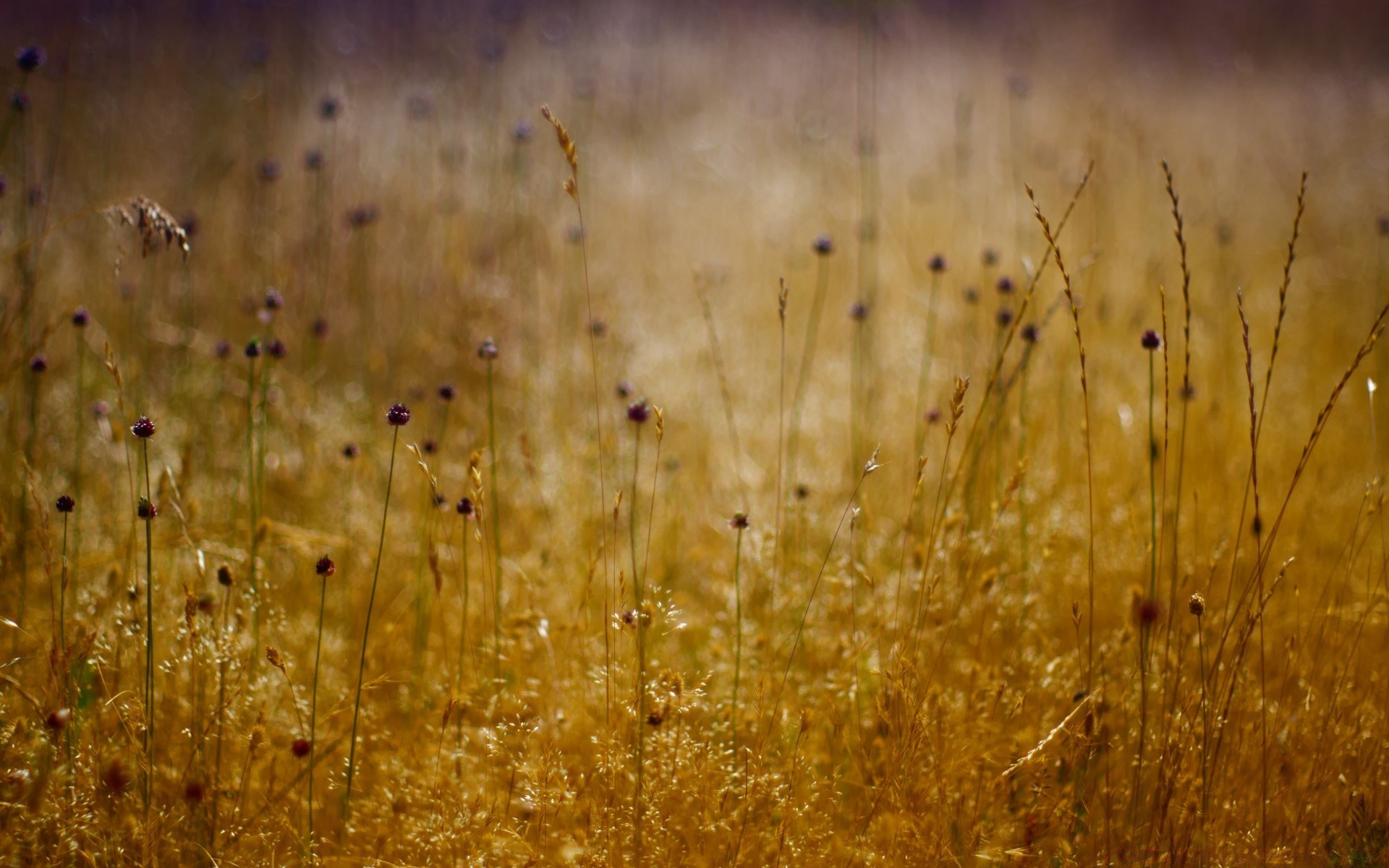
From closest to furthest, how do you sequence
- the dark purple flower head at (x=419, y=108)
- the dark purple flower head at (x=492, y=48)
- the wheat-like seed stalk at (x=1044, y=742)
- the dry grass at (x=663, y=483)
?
the wheat-like seed stalk at (x=1044, y=742) → the dry grass at (x=663, y=483) → the dark purple flower head at (x=492, y=48) → the dark purple flower head at (x=419, y=108)

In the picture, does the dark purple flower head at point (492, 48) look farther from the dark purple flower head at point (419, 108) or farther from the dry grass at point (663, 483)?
the dark purple flower head at point (419, 108)

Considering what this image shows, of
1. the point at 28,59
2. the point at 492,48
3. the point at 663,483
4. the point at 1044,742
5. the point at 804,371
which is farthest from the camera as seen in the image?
the point at 492,48

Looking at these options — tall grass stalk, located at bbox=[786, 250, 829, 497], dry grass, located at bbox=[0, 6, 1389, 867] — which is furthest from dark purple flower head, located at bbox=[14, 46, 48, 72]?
tall grass stalk, located at bbox=[786, 250, 829, 497]

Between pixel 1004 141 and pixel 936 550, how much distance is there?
17.0 ft

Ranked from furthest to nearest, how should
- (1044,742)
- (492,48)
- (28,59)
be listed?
(492,48), (28,59), (1044,742)

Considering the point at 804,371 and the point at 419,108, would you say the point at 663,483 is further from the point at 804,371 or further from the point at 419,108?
the point at 419,108

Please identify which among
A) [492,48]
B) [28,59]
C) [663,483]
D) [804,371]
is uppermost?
[492,48]

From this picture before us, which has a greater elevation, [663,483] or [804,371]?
[804,371]

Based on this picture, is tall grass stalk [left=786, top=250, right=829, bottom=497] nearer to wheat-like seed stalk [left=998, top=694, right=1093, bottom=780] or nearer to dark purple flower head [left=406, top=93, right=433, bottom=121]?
wheat-like seed stalk [left=998, top=694, right=1093, bottom=780]

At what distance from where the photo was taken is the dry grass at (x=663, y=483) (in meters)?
1.34

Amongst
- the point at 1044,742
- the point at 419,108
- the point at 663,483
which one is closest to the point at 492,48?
the point at 419,108

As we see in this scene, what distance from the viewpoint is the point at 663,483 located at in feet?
8.64

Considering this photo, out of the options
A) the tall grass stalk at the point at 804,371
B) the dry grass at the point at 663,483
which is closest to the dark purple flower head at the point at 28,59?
the dry grass at the point at 663,483

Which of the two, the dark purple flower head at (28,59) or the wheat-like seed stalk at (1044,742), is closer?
the wheat-like seed stalk at (1044,742)
